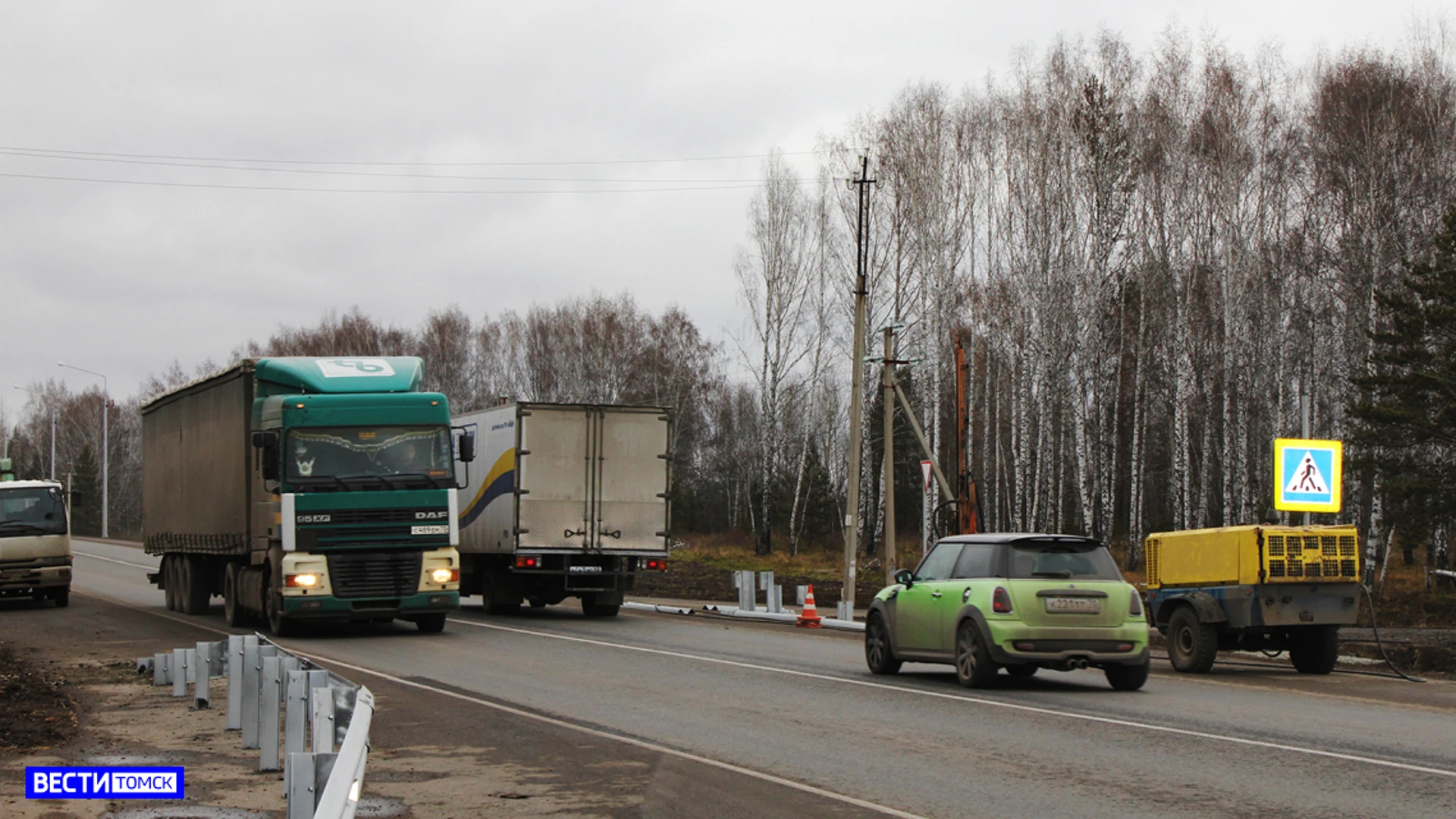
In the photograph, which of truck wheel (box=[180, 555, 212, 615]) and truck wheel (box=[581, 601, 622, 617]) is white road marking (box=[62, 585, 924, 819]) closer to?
truck wheel (box=[180, 555, 212, 615])

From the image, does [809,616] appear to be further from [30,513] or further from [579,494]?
[30,513]

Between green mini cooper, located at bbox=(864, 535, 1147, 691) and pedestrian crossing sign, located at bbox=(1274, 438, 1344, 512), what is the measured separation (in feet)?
21.3

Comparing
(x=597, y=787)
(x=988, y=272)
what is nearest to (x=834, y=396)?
(x=988, y=272)

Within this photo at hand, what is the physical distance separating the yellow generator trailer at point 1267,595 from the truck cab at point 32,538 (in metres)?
20.2

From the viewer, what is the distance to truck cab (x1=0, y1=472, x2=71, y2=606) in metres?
27.7

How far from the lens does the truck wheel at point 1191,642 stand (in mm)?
17781

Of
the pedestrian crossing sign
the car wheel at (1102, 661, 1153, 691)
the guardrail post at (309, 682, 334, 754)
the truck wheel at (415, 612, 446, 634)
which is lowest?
the truck wheel at (415, 612, 446, 634)

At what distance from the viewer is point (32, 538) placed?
27906mm

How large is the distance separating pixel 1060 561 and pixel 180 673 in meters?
8.33

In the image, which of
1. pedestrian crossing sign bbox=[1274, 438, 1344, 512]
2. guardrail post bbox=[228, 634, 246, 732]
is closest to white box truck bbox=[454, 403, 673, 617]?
pedestrian crossing sign bbox=[1274, 438, 1344, 512]

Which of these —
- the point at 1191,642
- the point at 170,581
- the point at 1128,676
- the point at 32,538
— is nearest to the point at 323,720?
the point at 1128,676

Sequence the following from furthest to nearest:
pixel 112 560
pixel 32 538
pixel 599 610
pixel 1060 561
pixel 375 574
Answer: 1. pixel 112 560
2. pixel 32 538
3. pixel 599 610
4. pixel 375 574
5. pixel 1060 561

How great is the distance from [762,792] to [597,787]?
0.98 m


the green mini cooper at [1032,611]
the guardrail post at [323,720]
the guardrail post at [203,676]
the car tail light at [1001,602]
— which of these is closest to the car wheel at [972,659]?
the green mini cooper at [1032,611]
